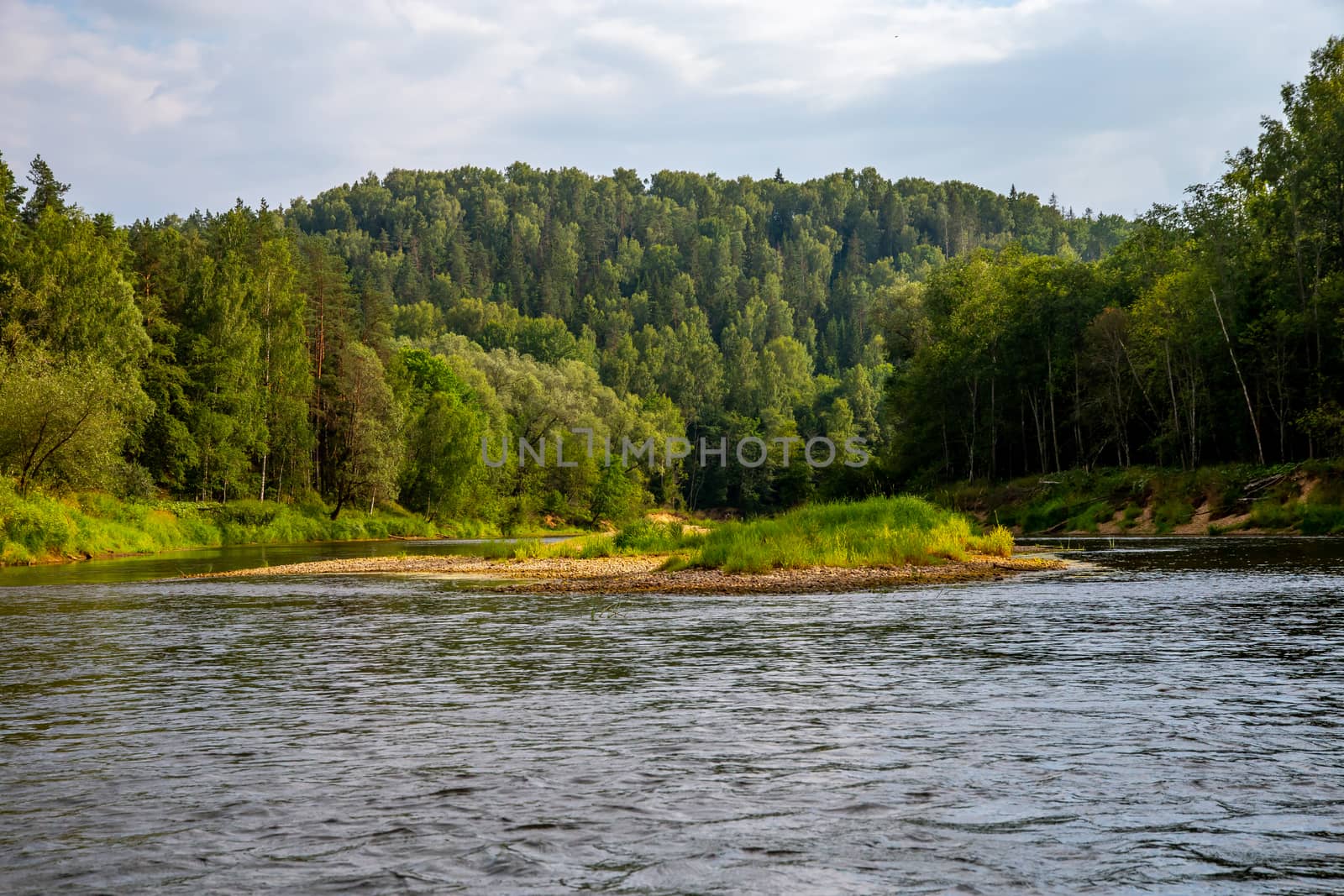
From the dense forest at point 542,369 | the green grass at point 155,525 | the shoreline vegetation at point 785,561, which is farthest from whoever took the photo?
the dense forest at point 542,369

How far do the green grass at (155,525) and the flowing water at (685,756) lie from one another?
32.0 meters

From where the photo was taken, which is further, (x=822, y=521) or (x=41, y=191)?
(x=41, y=191)

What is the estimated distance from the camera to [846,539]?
4159cm

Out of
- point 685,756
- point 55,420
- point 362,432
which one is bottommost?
point 685,756

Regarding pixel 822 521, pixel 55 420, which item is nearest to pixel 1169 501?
pixel 822 521

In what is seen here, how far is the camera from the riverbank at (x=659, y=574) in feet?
115

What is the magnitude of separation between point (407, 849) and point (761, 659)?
1139 centimetres

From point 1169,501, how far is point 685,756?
62.8m

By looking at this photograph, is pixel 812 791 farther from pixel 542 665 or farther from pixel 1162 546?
pixel 1162 546

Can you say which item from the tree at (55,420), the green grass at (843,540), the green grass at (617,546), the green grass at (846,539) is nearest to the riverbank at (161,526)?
the tree at (55,420)

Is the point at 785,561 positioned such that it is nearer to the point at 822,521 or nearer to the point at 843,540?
the point at 843,540

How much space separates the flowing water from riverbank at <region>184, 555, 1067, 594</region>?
9746 mm

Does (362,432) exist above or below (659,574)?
above

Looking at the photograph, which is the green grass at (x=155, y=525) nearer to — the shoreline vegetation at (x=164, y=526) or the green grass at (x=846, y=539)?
the shoreline vegetation at (x=164, y=526)
